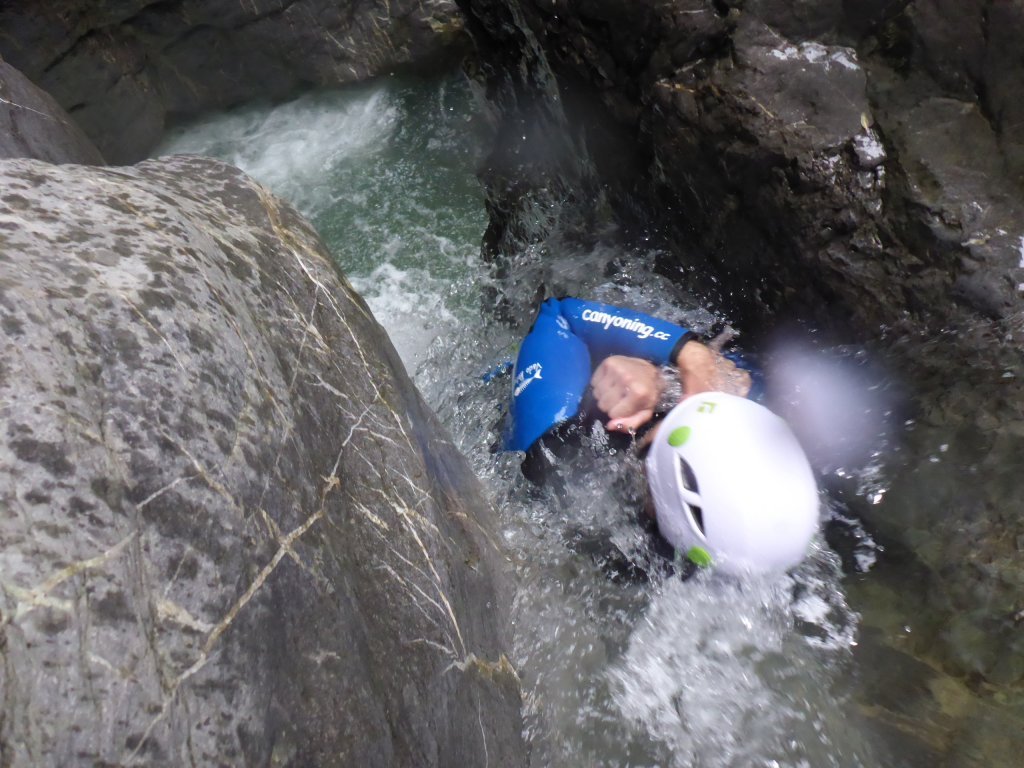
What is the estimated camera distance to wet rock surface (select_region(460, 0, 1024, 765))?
245 centimetres

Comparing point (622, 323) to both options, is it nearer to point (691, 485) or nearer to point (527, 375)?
point (527, 375)

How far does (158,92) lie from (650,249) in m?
4.81

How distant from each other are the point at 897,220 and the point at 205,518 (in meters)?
2.68

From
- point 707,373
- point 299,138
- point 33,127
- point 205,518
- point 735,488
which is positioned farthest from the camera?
point 299,138

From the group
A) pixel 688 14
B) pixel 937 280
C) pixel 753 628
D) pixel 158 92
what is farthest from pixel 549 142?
pixel 158 92

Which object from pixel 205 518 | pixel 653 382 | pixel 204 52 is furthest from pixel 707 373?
pixel 204 52

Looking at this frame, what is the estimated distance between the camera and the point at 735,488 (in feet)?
8.45

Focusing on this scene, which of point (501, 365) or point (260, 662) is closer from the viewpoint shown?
point (260, 662)

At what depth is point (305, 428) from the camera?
1.88 metres

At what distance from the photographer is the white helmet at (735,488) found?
2.56 metres

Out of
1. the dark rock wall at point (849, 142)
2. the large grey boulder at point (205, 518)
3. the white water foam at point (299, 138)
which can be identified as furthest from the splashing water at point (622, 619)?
the white water foam at point (299, 138)

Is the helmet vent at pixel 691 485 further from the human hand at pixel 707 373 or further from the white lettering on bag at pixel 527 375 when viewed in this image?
the white lettering on bag at pixel 527 375

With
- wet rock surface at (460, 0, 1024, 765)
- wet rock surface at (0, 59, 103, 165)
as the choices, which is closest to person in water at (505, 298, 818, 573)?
wet rock surface at (460, 0, 1024, 765)

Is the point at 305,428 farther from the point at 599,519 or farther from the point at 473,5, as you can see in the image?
the point at 473,5
